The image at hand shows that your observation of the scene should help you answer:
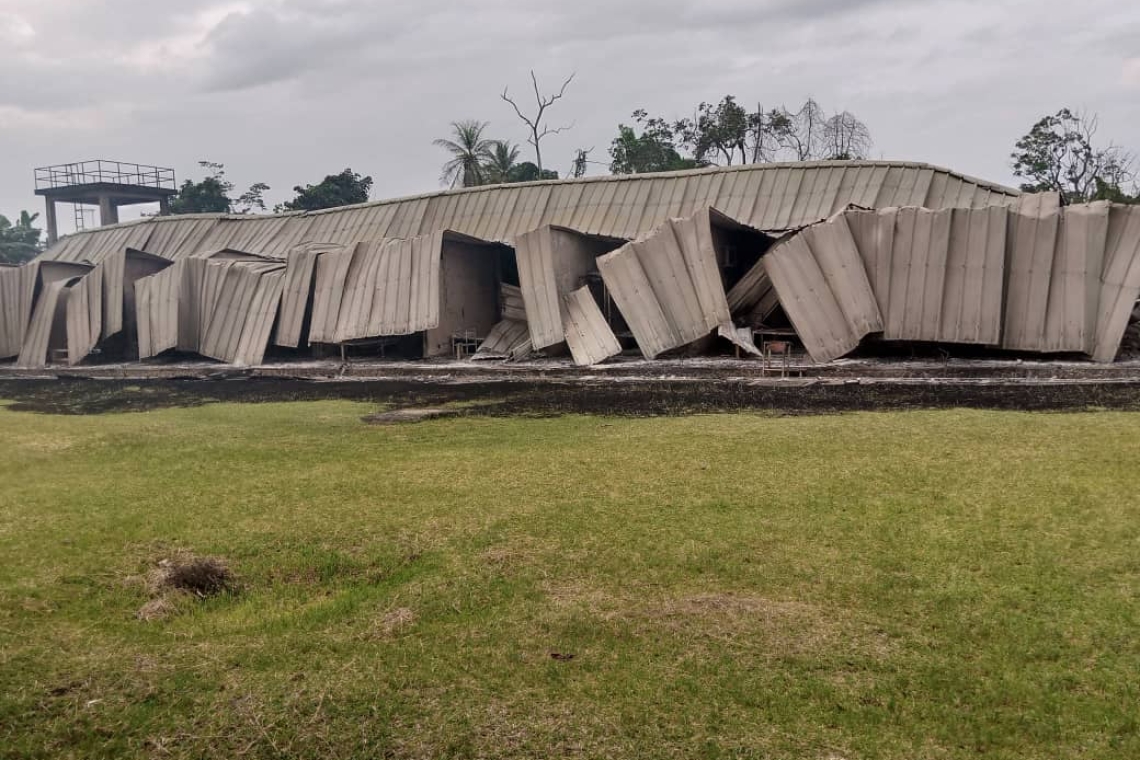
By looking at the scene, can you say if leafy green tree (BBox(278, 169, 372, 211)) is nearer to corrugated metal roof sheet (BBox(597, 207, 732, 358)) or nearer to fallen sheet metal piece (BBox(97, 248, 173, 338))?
fallen sheet metal piece (BBox(97, 248, 173, 338))

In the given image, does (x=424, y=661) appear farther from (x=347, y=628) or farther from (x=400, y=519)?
(x=400, y=519)

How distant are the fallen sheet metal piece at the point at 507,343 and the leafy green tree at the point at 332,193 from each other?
21.9 m

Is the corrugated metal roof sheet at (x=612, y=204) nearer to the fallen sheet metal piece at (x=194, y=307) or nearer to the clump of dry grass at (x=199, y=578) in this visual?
the fallen sheet metal piece at (x=194, y=307)

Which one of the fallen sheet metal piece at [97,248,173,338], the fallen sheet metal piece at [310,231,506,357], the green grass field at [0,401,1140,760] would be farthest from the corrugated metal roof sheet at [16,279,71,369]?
the green grass field at [0,401,1140,760]

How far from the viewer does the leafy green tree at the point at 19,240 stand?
45906 mm

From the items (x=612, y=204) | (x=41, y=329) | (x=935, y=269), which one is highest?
(x=612, y=204)

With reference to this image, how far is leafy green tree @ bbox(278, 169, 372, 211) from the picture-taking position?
39.4 m

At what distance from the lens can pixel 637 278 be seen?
16578 millimetres

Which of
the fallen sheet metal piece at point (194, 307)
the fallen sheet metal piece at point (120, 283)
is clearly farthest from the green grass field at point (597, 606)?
the fallen sheet metal piece at point (120, 283)

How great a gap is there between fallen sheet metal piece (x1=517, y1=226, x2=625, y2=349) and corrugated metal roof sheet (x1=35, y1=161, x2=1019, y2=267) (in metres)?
2.67

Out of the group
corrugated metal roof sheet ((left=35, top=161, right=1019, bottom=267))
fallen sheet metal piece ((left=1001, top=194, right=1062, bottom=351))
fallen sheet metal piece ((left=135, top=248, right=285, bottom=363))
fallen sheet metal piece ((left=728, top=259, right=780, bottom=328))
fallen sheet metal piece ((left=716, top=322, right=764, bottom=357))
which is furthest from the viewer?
fallen sheet metal piece ((left=135, top=248, right=285, bottom=363))

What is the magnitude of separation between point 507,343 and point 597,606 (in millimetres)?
15338

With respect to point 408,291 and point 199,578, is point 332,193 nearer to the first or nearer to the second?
point 408,291

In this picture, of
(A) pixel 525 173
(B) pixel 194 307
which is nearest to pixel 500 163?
(A) pixel 525 173
